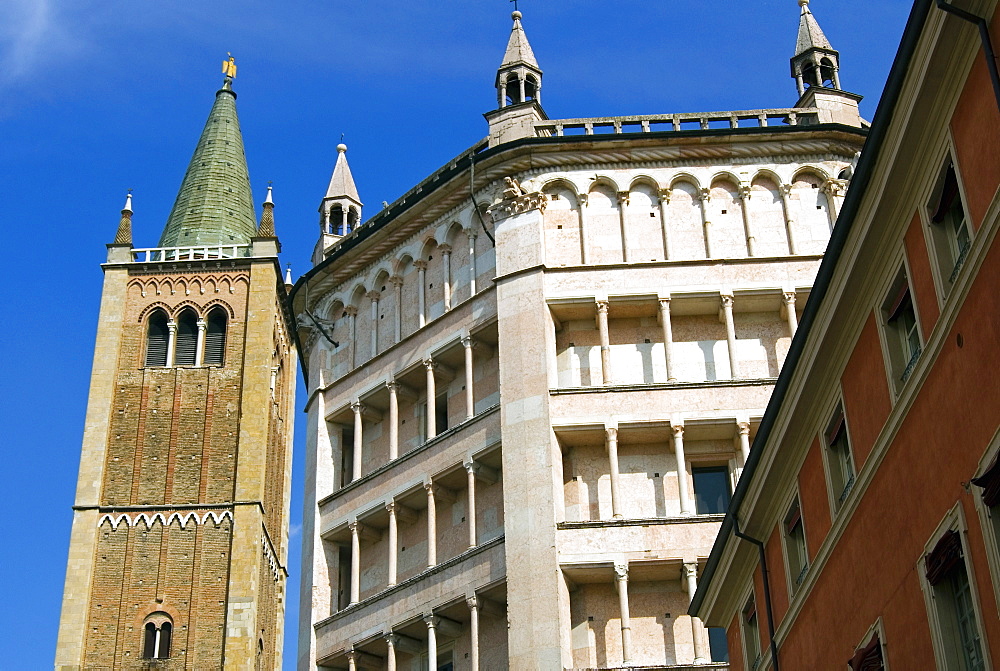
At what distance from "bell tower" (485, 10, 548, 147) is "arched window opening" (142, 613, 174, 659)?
30882 mm

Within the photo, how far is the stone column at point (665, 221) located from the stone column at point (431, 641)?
11.4 metres

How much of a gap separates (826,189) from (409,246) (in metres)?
12.2

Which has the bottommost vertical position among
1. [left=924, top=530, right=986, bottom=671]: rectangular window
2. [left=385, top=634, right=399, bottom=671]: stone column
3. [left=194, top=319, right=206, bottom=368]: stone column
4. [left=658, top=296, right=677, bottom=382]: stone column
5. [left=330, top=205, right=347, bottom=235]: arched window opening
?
[left=924, top=530, right=986, bottom=671]: rectangular window

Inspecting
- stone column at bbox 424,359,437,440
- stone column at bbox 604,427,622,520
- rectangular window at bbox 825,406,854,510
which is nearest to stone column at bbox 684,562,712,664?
stone column at bbox 604,427,622,520

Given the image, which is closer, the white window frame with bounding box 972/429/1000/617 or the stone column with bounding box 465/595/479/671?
the white window frame with bounding box 972/429/1000/617

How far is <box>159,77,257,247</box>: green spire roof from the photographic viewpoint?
81.6 meters

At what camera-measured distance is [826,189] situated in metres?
42.2

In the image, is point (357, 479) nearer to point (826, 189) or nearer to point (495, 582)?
point (495, 582)

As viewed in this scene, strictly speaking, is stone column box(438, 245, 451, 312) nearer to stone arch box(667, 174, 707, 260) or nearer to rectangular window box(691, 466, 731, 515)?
stone arch box(667, 174, 707, 260)

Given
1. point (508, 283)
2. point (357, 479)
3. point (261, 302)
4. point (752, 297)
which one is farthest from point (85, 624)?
point (752, 297)

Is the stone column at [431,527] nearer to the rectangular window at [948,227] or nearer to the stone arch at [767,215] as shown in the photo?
the stone arch at [767,215]

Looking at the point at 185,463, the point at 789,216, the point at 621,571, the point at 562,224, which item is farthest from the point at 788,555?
the point at 185,463

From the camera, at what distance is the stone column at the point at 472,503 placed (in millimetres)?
39219

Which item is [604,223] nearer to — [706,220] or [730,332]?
[706,220]
